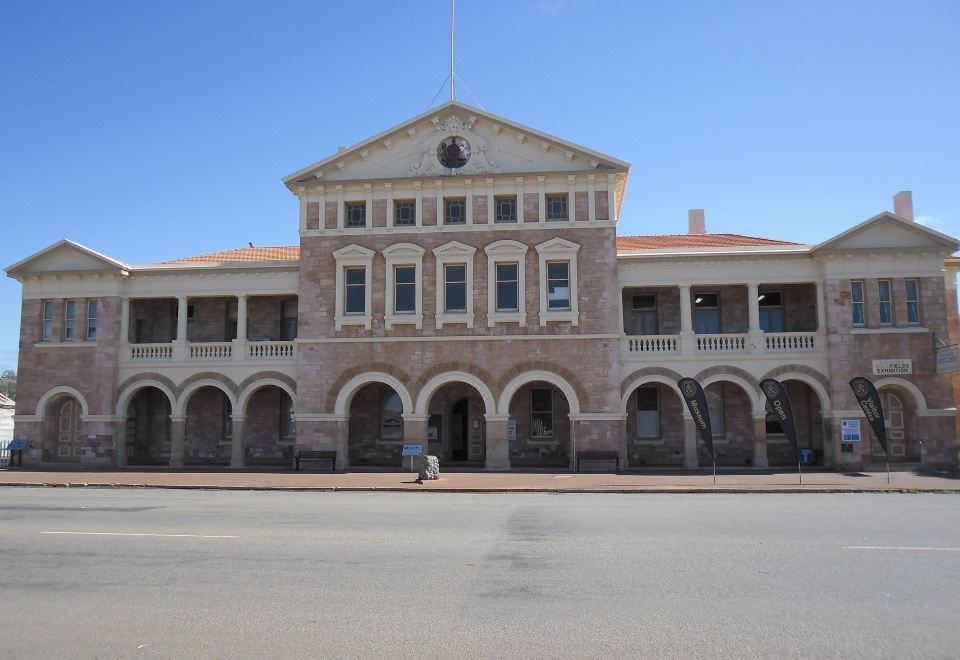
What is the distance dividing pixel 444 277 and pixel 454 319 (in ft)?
5.20

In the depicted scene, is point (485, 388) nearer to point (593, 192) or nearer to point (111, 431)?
point (593, 192)

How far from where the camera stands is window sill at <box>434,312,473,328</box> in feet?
86.3

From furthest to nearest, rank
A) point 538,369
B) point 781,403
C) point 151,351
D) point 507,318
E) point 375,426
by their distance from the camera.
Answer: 1. point 375,426
2. point 151,351
3. point 507,318
4. point 538,369
5. point 781,403

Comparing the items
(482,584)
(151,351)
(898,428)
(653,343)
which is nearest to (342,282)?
(151,351)

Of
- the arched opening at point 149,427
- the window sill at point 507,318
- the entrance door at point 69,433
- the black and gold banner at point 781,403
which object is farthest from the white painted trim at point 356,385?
the black and gold banner at point 781,403

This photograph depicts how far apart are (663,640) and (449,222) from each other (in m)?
22.1

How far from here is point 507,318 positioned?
26156mm

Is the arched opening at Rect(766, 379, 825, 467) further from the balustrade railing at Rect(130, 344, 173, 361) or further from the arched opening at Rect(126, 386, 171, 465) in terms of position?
the arched opening at Rect(126, 386, 171, 465)

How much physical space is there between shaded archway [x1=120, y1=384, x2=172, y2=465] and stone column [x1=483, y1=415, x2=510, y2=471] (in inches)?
508

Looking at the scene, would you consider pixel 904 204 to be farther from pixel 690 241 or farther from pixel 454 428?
pixel 454 428

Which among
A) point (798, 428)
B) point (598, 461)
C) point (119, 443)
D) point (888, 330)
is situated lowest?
point (598, 461)

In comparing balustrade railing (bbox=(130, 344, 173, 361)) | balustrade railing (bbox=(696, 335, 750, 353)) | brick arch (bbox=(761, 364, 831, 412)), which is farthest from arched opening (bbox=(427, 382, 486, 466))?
brick arch (bbox=(761, 364, 831, 412))

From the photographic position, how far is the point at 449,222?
27.1m

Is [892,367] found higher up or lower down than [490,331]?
lower down
